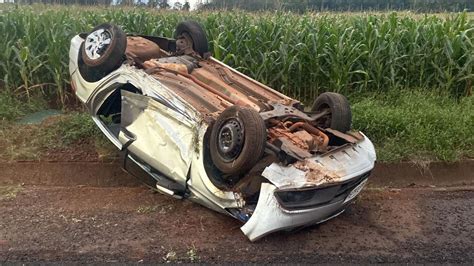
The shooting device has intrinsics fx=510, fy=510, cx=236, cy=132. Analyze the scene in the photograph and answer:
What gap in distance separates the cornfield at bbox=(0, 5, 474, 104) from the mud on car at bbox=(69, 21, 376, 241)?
2.04 m

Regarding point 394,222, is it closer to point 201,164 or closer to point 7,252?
point 201,164

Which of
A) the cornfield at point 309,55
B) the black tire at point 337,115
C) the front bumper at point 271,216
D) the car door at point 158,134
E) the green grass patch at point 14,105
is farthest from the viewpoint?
the cornfield at point 309,55

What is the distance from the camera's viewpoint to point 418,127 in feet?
21.8

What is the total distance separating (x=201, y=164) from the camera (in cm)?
436

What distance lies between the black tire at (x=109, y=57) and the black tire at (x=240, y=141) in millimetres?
1726

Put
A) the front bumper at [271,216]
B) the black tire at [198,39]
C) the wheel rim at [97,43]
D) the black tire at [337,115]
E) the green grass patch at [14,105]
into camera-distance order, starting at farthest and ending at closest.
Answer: the green grass patch at [14,105]
the black tire at [198,39]
the wheel rim at [97,43]
the black tire at [337,115]
the front bumper at [271,216]

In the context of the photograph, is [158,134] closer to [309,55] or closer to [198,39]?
[198,39]

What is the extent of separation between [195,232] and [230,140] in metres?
0.88

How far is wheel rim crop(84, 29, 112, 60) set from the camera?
5.49 meters

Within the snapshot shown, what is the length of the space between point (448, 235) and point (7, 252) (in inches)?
144

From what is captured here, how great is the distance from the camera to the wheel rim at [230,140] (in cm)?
403

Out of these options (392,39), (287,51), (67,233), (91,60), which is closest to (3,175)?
(91,60)

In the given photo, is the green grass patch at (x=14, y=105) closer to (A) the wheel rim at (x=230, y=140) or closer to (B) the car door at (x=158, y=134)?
(B) the car door at (x=158, y=134)

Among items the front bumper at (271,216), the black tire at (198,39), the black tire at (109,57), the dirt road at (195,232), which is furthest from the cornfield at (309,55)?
the front bumper at (271,216)
